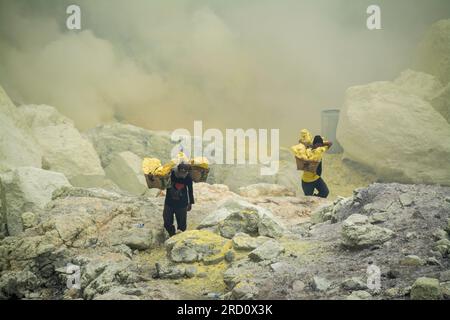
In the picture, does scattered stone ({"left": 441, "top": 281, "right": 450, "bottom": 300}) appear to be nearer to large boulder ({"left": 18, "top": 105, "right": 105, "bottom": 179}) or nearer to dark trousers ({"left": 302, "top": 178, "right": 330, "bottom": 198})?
dark trousers ({"left": 302, "top": 178, "right": 330, "bottom": 198})

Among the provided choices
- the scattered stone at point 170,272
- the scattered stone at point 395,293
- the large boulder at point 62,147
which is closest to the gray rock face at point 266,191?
the large boulder at point 62,147

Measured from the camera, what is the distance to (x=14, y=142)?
9.30m

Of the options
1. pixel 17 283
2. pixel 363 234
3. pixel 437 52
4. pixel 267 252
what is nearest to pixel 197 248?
pixel 267 252

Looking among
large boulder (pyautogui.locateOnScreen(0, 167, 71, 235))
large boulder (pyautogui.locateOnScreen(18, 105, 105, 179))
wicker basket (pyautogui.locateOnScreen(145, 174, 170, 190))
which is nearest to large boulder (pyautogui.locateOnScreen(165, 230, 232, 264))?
wicker basket (pyautogui.locateOnScreen(145, 174, 170, 190))

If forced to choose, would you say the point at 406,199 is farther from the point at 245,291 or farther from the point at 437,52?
the point at 437,52

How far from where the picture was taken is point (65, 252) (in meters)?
5.40

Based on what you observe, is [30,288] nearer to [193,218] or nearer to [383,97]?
[193,218]

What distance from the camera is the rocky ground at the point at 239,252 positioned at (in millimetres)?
4027

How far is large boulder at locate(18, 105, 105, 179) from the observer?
11398 millimetres

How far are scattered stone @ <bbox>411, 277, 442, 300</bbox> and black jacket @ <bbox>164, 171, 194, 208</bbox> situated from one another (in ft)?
10.7

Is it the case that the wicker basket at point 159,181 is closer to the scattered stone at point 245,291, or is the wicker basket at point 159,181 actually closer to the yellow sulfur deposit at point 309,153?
the scattered stone at point 245,291

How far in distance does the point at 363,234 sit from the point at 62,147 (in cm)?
919
